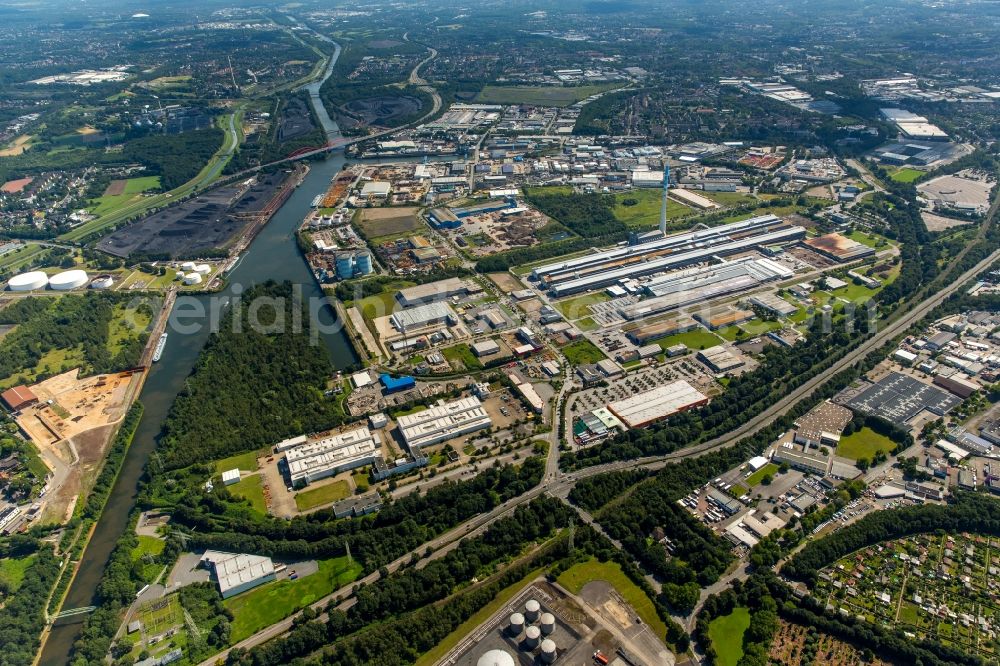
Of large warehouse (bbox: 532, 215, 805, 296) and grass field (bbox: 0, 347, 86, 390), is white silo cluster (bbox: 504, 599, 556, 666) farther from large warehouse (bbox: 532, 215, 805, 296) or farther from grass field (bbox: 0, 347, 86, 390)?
grass field (bbox: 0, 347, 86, 390)

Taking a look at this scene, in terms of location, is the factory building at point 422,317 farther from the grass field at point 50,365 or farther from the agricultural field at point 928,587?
the agricultural field at point 928,587

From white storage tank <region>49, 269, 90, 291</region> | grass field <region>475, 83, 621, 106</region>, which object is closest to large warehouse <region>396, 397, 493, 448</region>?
white storage tank <region>49, 269, 90, 291</region>

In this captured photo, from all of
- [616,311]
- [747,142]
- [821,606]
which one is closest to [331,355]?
[616,311]

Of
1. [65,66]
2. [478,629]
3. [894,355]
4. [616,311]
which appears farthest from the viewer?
[65,66]

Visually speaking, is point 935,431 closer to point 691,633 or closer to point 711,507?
point 711,507

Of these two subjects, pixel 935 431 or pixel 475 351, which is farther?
pixel 475 351

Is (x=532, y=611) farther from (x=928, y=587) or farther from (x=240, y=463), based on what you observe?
(x=240, y=463)

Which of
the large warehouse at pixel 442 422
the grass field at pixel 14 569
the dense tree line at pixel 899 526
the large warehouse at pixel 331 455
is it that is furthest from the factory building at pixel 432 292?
the dense tree line at pixel 899 526

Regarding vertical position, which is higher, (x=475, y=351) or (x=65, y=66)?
(x=65, y=66)
